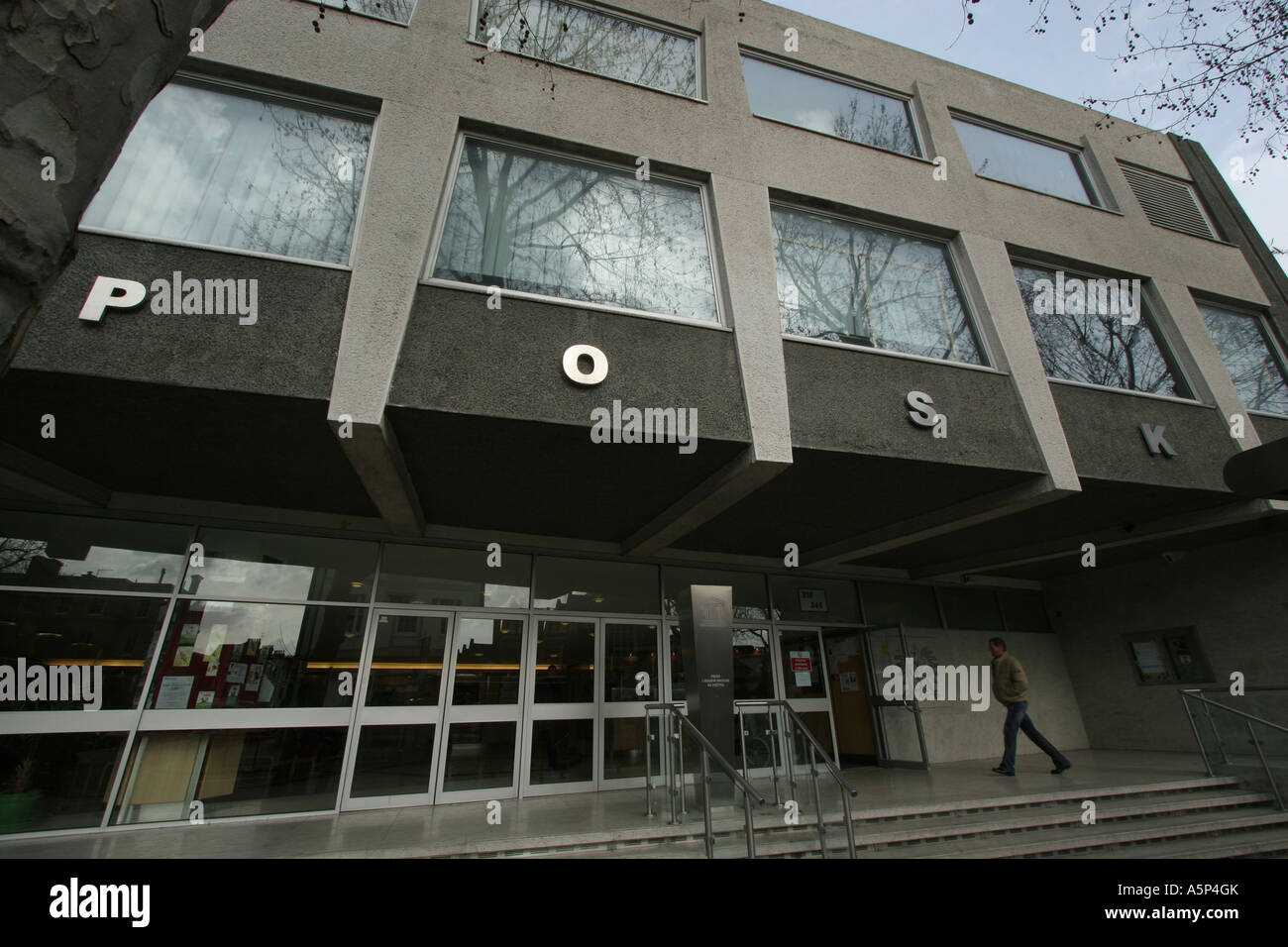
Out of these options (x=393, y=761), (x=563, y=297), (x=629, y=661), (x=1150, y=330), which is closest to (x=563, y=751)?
(x=629, y=661)

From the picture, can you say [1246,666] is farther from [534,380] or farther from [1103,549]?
[534,380]

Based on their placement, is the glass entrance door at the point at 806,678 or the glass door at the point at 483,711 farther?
the glass entrance door at the point at 806,678

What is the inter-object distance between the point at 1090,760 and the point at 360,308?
35.1 feet

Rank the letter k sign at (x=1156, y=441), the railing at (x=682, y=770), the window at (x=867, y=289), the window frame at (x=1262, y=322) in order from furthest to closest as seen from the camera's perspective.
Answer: the window frame at (x=1262, y=322) → the letter k sign at (x=1156, y=441) → the window at (x=867, y=289) → the railing at (x=682, y=770)

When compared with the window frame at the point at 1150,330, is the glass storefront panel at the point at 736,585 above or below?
below

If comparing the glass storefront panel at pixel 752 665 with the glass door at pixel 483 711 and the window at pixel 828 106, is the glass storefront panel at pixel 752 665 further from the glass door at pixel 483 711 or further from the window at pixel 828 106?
the window at pixel 828 106

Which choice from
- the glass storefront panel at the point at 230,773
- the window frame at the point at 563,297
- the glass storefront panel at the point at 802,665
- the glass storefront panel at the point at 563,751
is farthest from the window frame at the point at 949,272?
the glass storefront panel at the point at 230,773

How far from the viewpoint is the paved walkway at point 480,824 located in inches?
177

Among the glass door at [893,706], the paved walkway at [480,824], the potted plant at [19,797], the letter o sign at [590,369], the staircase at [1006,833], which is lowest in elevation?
the staircase at [1006,833]

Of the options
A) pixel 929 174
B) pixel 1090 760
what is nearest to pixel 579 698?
pixel 1090 760

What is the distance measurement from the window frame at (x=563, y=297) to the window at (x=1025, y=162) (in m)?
4.64

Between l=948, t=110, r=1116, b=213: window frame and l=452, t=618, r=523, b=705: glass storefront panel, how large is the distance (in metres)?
8.73

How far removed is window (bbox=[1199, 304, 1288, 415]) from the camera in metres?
8.40

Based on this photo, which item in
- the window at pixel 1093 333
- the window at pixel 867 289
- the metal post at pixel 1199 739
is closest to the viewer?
the window at pixel 867 289
